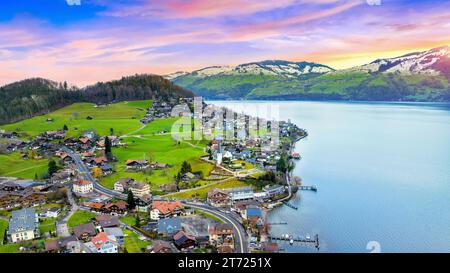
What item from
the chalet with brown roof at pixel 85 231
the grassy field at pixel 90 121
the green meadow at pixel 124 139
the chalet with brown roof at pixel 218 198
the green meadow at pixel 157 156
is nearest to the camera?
the chalet with brown roof at pixel 85 231

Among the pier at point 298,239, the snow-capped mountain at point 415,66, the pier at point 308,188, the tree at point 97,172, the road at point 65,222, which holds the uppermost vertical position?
the snow-capped mountain at point 415,66

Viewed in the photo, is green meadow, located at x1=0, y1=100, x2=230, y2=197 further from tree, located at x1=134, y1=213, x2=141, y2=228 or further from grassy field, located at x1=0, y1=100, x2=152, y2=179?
tree, located at x1=134, y1=213, x2=141, y2=228

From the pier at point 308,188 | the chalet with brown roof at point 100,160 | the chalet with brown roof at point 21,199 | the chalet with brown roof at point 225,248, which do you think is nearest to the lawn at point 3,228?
the chalet with brown roof at point 21,199

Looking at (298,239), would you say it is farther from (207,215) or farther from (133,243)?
(133,243)

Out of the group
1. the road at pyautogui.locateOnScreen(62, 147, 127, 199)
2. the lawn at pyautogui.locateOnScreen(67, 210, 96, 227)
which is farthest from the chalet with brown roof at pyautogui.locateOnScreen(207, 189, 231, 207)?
the lawn at pyautogui.locateOnScreen(67, 210, 96, 227)

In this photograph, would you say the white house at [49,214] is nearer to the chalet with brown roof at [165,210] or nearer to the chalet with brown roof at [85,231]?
the chalet with brown roof at [85,231]
